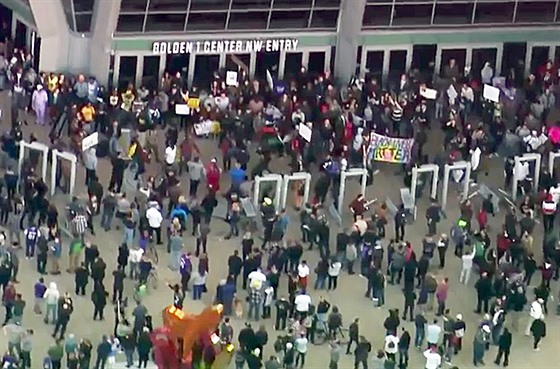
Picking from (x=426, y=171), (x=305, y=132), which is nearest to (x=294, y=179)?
(x=305, y=132)

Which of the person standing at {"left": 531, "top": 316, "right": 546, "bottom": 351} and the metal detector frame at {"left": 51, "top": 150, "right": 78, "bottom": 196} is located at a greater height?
the metal detector frame at {"left": 51, "top": 150, "right": 78, "bottom": 196}

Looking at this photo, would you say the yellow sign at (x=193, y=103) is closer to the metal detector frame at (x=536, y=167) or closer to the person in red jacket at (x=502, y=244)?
the metal detector frame at (x=536, y=167)

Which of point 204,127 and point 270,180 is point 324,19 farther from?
point 270,180

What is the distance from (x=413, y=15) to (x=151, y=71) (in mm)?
8011

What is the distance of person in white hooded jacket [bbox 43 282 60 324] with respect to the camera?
3756cm

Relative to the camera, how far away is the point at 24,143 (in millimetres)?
43000

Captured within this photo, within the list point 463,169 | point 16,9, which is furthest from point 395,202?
point 16,9

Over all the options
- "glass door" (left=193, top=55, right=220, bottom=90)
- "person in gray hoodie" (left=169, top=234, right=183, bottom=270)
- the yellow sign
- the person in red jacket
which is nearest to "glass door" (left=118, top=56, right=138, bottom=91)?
"glass door" (left=193, top=55, right=220, bottom=90)

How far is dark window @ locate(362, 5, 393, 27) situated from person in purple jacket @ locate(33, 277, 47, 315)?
16.7 metres

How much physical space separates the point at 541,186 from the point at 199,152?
8.88m

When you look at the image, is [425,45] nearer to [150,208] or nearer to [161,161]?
[161,161]

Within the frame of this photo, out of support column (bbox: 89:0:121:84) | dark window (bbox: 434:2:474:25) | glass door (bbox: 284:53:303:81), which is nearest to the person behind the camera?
support column (bbox: 89:0:121:84)

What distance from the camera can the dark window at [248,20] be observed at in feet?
166

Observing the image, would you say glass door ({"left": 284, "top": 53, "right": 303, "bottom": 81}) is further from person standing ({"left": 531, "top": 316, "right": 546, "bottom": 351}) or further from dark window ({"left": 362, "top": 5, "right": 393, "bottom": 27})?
person standing ({"left": 531, "top": 316, "right": 546, "bottom": 351})
